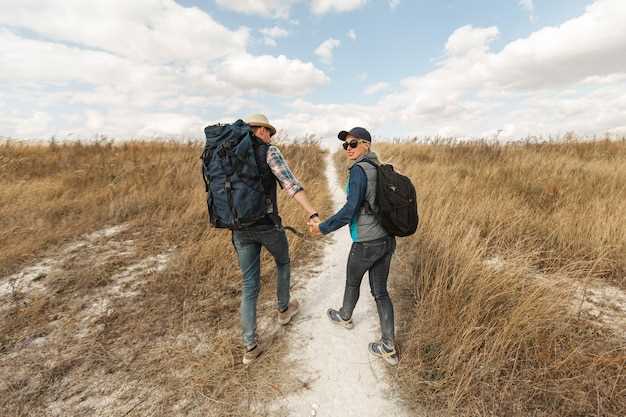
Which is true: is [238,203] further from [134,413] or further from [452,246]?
[452,246]

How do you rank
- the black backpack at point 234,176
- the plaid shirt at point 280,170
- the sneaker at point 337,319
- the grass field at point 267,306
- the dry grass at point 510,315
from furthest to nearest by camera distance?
the sneaker at point 337,319
the plaid shirt at point 280,170
the black backpack at point 234,176
the grass field at point 267,306
the dry grass at point 510,315

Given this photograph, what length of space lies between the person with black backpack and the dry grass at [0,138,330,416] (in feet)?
3.45

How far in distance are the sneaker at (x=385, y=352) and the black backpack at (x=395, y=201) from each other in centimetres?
104

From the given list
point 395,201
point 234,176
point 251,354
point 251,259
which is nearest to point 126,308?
point 251,354

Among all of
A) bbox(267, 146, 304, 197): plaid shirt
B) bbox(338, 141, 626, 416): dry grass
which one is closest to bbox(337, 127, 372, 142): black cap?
bbox(267, 146, 304, 197): plaid shirt

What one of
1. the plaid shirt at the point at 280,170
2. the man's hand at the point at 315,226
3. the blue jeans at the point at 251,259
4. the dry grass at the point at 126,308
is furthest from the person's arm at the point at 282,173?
the dry grass at the point at 126,308

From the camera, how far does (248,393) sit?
221 cm

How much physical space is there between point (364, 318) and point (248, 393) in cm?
142

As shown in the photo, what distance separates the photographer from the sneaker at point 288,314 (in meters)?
3.01

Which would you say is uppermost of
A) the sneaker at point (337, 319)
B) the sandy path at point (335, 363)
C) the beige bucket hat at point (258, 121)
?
the beige bucket hat at point (258, 121)

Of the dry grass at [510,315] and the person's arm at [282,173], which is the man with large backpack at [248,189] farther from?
the dry grass at [510,315]

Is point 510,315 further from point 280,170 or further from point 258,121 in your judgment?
point 258,121

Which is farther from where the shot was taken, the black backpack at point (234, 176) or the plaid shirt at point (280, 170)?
the plaid shirt at point (280, 170)

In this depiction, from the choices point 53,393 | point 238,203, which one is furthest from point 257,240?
point 53,393
